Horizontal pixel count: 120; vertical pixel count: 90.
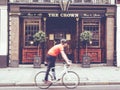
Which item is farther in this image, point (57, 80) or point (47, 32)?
point (47, 32)

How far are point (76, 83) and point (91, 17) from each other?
359 inches

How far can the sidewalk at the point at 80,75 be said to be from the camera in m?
16.9

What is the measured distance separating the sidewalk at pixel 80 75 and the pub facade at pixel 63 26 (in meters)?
0.84

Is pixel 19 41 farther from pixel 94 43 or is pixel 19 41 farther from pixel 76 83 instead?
pixel 76 83

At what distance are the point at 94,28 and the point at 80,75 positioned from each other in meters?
5.48

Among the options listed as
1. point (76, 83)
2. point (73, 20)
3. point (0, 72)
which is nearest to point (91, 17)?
point (73, 20)

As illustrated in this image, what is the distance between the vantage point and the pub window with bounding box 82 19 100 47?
24.0 m

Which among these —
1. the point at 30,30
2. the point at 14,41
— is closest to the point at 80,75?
the point at 14,41

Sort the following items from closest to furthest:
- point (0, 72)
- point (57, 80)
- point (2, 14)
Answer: point (57, 80) < point (0, 72) < point (2, 14)

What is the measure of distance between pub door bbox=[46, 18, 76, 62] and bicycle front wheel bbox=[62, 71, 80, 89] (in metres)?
8.94

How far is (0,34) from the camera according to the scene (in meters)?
22.9

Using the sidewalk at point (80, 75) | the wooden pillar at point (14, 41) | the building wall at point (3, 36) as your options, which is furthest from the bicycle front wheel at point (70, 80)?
the wooden pillar at point (14, 41)

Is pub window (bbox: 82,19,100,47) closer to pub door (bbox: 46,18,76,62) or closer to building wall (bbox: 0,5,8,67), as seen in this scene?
pub door (bbox: 46,18,76,62)

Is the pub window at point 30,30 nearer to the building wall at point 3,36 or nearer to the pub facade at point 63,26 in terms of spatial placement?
the pub facade at point 63,26
